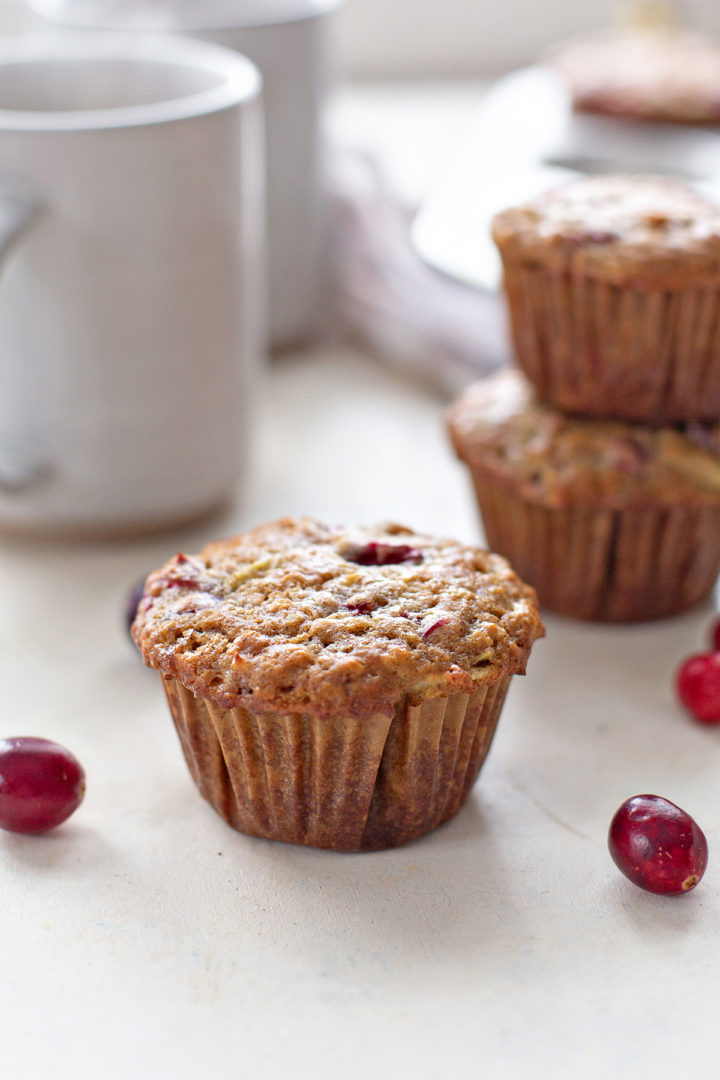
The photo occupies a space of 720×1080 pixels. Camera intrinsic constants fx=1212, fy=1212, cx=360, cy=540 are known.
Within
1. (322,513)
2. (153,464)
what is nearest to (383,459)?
(322,513)

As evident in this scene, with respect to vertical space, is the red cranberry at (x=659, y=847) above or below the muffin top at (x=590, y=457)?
below

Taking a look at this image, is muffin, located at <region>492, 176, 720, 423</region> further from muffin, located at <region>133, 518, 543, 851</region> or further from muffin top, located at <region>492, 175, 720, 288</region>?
muffin, located at <region>133, 518, 543, 851</region>

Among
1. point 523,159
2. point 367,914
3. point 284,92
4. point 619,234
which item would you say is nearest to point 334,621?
point 367,914

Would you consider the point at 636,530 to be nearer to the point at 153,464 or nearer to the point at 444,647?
the point at 444,647

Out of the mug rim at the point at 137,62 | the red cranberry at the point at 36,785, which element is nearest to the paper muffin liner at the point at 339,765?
the red cranberry at the point at 36,785

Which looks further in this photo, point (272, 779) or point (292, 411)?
point (292, 411)

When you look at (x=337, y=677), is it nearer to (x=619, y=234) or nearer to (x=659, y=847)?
(x=659, y=847)

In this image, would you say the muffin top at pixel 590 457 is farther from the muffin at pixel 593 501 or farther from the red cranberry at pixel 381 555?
the red cranberry at pixel 381 555
